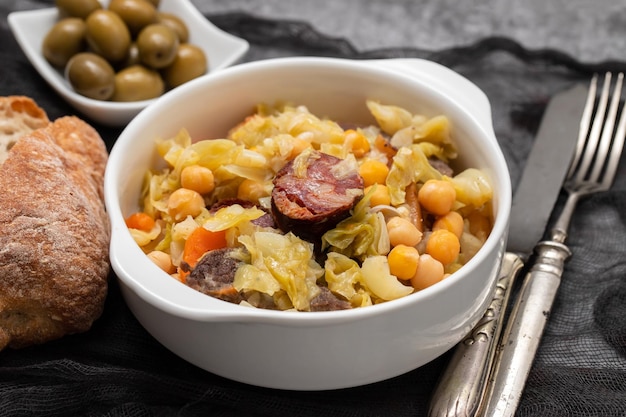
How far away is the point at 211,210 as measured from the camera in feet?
8.47

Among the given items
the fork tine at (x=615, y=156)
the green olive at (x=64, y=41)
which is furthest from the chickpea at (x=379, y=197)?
the green olive at (x=64, y=41)

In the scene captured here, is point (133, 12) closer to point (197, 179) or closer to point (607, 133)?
point (197, 179)

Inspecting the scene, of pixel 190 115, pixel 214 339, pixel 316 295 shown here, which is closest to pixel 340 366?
pixel 316 295

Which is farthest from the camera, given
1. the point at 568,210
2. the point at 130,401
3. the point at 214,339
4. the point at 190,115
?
the point at 568,210

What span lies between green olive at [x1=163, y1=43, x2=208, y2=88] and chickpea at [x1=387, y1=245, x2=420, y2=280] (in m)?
1.77

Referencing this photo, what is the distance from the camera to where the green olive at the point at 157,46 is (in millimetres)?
3584

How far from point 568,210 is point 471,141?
0.63m

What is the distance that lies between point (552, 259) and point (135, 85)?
77.1 inches

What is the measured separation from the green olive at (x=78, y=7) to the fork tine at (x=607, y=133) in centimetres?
238

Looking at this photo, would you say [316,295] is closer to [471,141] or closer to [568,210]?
[471,141]

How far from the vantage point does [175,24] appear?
385 cm

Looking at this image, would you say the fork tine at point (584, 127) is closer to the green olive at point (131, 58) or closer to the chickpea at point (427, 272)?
the chickpea at point (427, 272)

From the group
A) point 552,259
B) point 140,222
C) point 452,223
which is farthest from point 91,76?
point 552,259

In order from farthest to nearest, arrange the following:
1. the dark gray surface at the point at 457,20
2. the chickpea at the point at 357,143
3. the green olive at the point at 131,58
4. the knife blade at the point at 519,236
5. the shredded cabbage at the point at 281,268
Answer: the dark gray surface at the point at 457,20 → the green olive at the point at 131,58 → the chickpea at the point at 357,143 → the knife blade at the point at 519,236 → the shredded cabbage at the point at 281,268
